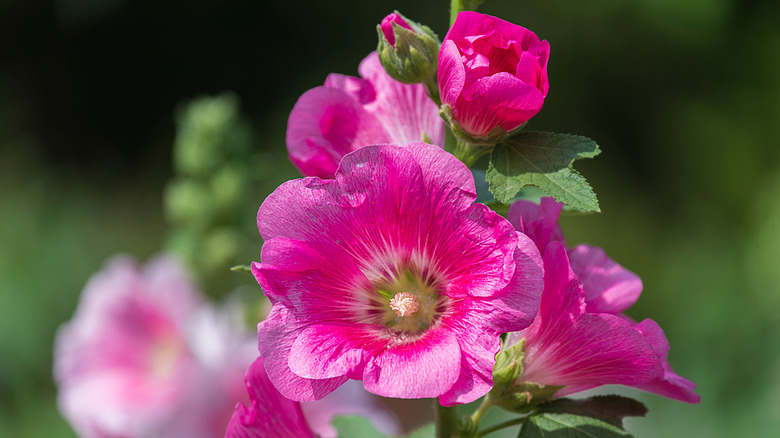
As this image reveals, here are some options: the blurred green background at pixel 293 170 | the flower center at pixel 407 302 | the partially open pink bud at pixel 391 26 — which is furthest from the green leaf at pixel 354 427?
the blurred green background at pixel 293 170

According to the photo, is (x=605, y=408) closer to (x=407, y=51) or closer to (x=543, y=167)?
(x=543, y=167)

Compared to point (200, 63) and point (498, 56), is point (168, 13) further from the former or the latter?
point (498, 56)

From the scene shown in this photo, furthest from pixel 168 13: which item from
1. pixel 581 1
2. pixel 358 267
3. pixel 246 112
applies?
pixel 358 267

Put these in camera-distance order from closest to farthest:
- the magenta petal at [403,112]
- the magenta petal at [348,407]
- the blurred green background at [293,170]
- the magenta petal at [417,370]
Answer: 1. the magenta petal at [417,370]
2. the magenta petal at [403,112]
3. the magenta petal at [348,407]
4. the blurred green background at [293,170]

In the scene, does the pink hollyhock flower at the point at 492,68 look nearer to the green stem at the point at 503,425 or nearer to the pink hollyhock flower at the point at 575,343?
the pink hollyhock flower at the point at 575,343

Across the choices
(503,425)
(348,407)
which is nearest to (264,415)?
(503,425)

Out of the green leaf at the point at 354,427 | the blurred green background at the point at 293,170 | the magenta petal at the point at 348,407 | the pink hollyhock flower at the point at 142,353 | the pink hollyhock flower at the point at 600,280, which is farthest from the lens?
the blurred green background at the point at 293,170
